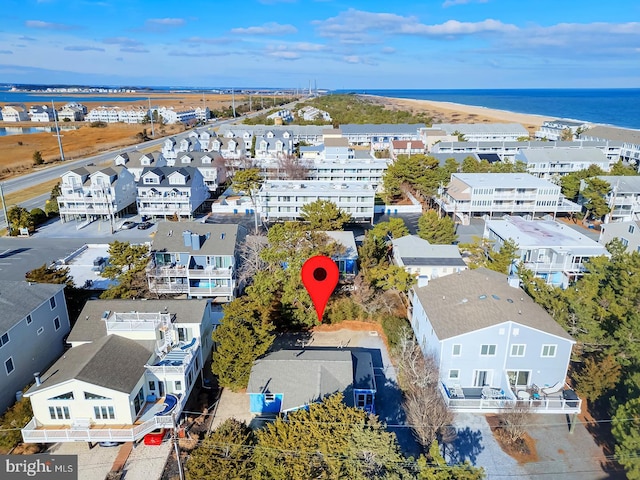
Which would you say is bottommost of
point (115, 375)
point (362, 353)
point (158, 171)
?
point (362, 353)

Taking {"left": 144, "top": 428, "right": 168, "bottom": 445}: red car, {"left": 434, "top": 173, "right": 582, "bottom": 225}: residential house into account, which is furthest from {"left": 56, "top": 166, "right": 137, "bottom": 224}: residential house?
{"left": 434, "top": 173, "right": 582, "bottom": 225}: residential house

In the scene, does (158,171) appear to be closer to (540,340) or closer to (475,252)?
(475,252)

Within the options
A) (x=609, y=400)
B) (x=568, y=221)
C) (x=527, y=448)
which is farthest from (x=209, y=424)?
(x=568, y=221)

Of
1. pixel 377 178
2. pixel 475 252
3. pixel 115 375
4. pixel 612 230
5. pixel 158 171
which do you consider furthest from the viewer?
pixel 377 178

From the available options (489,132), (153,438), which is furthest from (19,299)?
(489,132)

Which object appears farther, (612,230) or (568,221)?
(568,221)

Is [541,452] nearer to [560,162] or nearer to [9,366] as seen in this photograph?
[9,366]

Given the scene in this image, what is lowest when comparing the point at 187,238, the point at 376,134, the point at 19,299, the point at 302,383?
the point at 302,383
